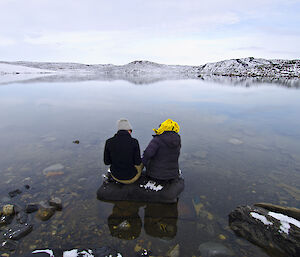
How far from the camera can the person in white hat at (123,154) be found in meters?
5.46

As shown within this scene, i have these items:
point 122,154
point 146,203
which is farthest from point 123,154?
point 146,203

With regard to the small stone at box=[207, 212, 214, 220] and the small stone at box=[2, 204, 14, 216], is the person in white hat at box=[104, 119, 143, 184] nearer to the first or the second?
the small stone at box=[207, 212, 214, 220]

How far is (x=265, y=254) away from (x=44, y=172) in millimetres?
6759

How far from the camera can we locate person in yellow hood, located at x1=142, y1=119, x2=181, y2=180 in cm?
555

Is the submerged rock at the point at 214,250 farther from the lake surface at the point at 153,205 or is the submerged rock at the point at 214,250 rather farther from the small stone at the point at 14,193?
the small stone at the point at 14,193

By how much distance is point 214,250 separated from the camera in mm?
4199

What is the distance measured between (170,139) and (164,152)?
425 mm

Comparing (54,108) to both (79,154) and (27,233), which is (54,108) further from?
(27,233)

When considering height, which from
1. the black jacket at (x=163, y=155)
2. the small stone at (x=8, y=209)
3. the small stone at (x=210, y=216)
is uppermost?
the black jacket at (x=163, y=155)

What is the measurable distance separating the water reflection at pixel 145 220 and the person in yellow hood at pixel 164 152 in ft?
2.90

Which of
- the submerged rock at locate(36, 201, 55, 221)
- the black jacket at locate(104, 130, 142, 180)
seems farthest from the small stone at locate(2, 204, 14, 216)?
the black jacket at locate(104, 130, 142, 180)

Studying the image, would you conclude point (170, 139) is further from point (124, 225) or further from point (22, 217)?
point (22, 217)

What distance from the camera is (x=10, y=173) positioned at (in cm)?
682

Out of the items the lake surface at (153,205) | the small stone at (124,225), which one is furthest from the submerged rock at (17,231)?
the small stone at (124,225)
